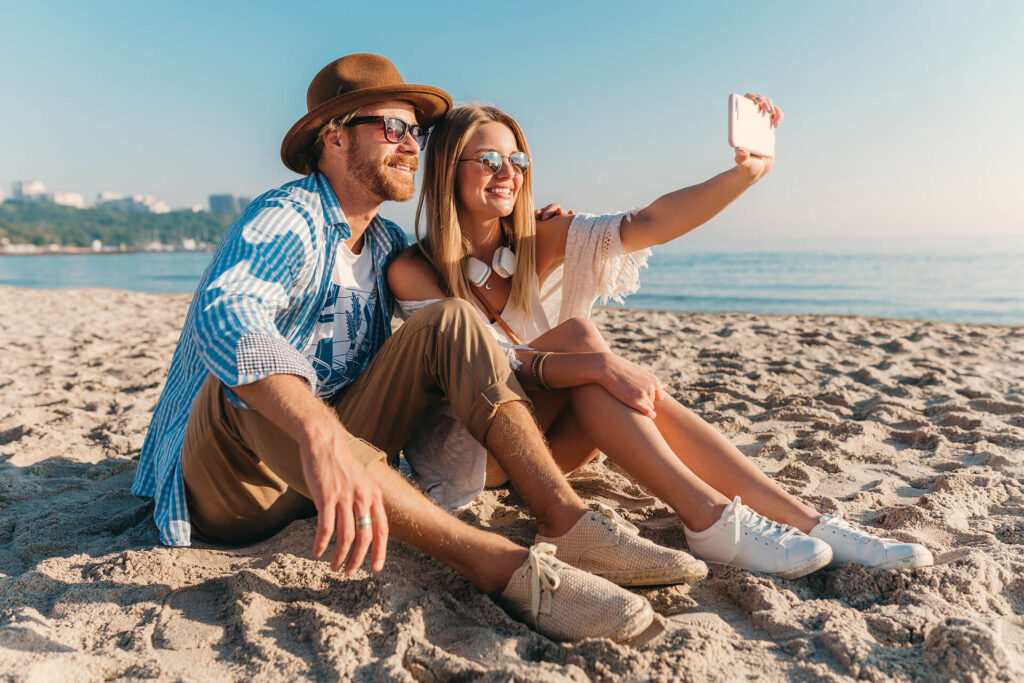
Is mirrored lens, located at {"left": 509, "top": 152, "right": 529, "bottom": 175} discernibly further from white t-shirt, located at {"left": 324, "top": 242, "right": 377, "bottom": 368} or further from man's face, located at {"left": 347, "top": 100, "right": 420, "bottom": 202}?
white t-shirt, located at {"left": 324, "top": 242, "right": 377, "bottom": 368}

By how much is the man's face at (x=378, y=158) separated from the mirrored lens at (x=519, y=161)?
0.46 m

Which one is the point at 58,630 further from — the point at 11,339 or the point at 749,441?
the point at 11,339

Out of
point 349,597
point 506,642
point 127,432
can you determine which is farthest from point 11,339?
point 506,642

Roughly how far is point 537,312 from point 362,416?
1.00 m

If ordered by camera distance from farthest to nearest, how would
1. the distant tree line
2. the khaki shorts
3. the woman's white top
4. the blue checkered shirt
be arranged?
1. the distant tree line
2. the woman's white top
3. the khaki shorts
4. the blue checkered shirt

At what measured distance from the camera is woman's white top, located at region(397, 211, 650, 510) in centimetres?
226

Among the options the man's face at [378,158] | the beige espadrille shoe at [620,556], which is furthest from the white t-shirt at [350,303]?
the beige espadrille shoe at [620,556]

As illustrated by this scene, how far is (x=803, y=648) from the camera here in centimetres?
152

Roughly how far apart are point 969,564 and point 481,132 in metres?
2.18

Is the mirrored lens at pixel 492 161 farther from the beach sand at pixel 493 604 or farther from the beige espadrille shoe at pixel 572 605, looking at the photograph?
the beige espadrille shoe at pixel 572 605

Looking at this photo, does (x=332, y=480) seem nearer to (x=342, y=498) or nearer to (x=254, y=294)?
(x=342, y=498)

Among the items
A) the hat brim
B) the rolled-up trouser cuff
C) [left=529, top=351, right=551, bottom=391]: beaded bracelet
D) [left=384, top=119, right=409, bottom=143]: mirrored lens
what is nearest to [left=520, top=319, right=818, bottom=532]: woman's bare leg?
[left=529, top=351, right=551, bottom=391]: beaded bracelet

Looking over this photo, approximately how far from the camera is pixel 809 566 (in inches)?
71.8

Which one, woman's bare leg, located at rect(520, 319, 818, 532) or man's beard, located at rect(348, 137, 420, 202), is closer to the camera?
woman's bare leg, located at rect(520, 319, 818, 532)
